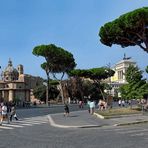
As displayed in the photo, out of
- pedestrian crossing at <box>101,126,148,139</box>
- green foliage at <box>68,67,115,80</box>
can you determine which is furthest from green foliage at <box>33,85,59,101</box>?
pedestrian crossing at <box>101,126,148,139</box>

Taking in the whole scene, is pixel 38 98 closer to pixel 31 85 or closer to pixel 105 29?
pixel 31 85

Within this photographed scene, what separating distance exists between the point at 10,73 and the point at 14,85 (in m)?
10.3

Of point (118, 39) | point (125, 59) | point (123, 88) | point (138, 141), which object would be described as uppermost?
point (125, 59)

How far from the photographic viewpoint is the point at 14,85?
12850 cm

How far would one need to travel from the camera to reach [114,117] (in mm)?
33062

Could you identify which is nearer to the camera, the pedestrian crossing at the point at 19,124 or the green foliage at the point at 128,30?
the pedestrian crossing at the point at 19,124

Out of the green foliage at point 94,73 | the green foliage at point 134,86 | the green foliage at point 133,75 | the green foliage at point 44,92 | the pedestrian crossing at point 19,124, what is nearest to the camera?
the pedestrian crossing at point 19,124

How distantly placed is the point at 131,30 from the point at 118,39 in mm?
2484

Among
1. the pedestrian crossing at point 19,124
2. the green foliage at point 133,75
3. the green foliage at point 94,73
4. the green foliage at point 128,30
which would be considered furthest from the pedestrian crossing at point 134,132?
the green foliage at point 94,73

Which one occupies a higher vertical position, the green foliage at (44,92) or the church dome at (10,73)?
the church dome at (10,73)

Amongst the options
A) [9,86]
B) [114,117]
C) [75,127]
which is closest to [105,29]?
[114,117]

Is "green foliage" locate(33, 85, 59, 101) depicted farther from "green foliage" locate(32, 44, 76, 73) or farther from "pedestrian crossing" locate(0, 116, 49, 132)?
"pedestrian crossing" locate(0, 116, 49, 132)

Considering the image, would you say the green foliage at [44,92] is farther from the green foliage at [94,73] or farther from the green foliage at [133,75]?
the green foliage at [133,75]

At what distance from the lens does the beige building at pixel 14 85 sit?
128000mm
